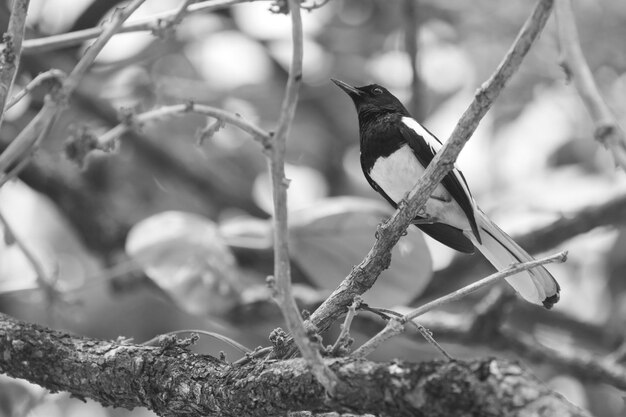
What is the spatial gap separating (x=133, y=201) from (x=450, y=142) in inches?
204

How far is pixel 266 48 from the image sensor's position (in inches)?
277

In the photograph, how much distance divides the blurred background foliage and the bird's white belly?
9.6 inches

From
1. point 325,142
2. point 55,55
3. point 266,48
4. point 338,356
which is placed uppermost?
point 266,48

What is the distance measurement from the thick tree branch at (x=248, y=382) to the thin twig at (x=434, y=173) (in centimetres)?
23

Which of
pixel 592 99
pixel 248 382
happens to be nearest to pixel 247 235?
pixel 248 382

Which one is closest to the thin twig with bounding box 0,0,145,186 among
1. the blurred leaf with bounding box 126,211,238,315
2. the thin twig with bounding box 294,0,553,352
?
the thin twig with bounding box 294,0,553,352

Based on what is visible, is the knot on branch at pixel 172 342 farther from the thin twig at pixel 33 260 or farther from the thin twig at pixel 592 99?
the thin twig at pixel 592 99

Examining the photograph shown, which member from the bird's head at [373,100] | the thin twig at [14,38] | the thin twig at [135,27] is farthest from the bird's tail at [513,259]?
the thin twig at [14,38]

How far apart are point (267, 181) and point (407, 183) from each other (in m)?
3.34

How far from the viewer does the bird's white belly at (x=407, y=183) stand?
3.47 metres

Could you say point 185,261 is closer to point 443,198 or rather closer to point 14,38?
point 443,198

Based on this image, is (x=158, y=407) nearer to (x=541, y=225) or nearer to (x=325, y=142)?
(x=541, y=225)

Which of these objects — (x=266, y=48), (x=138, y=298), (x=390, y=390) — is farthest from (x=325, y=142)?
(x=390, y=390)

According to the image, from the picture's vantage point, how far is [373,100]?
3930mm
